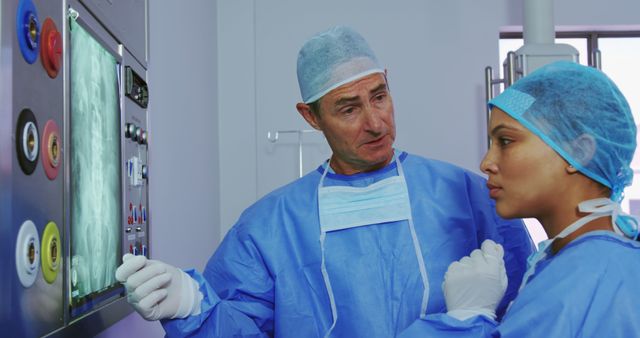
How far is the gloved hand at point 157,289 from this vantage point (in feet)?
3.70

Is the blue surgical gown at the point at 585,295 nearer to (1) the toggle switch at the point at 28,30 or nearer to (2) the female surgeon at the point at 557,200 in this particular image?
(2) the female surgeon at the point at 557,200

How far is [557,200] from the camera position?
1183 mm

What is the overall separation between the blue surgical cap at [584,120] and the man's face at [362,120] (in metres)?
0.40

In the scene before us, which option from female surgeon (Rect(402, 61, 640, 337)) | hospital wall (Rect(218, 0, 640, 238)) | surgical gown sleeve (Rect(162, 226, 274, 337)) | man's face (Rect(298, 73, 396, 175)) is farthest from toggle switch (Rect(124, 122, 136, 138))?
hospital wall (Rect(218, 0, 640, 238))

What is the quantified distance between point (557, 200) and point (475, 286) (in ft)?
0.71

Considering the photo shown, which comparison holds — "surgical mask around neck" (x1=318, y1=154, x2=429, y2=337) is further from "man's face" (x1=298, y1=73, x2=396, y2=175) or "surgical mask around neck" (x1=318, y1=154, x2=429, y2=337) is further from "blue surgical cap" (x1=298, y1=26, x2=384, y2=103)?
"blue surgical cap" (x1=298, y1=26, x2=384, y2=103)

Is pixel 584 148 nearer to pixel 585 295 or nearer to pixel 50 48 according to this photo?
pixel 585 295

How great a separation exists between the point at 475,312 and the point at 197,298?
53 centimetres

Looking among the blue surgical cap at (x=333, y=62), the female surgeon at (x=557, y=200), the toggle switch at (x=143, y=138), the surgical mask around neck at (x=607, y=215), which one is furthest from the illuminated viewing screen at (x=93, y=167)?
the surgical mask around neck at (x=607, y=215)

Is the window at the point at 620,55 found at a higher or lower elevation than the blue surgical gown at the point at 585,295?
higher

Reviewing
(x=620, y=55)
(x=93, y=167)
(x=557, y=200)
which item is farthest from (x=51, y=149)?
(x=620, y=55)

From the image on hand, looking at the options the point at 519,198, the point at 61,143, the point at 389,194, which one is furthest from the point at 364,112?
the point at 61,143

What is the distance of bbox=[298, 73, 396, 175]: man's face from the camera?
1.56 m

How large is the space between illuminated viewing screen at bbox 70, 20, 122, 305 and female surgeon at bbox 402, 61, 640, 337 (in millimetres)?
602
